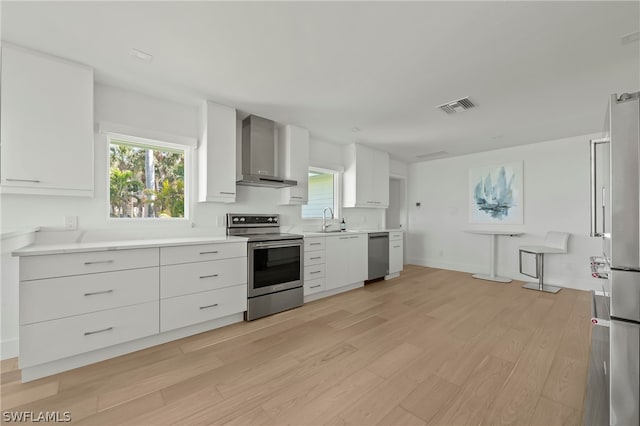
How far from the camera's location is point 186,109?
10.6 ft

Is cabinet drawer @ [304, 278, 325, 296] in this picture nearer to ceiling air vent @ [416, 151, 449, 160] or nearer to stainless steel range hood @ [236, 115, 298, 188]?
stainless steel range hood @ [236, 115, 298, 188]

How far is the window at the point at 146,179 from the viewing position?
282cm

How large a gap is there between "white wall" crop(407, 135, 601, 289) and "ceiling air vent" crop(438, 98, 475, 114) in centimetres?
261

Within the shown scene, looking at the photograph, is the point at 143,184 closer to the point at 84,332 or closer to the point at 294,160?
the point at 84,332

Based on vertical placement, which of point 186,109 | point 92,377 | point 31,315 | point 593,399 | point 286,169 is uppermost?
point 186,109

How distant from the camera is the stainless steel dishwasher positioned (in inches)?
182

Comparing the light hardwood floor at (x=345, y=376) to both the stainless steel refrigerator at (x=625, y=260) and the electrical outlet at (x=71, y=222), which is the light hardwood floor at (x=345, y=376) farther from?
the electrical outlet at (x=71, y=222)

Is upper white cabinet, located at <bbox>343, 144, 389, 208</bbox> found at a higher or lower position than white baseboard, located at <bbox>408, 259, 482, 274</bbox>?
higher

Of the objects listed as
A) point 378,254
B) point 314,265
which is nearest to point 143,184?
point 314,265

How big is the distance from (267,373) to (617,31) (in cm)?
349

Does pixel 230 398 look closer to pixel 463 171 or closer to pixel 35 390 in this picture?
pixel 35 390

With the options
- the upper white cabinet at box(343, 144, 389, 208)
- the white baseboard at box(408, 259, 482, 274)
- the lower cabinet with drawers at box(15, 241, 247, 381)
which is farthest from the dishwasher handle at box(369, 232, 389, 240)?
the lower cabinet with drawers at box(15, 241, 247, 381)

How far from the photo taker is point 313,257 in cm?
372

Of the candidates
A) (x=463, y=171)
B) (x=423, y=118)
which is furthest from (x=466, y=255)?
(x=423, y=118)
